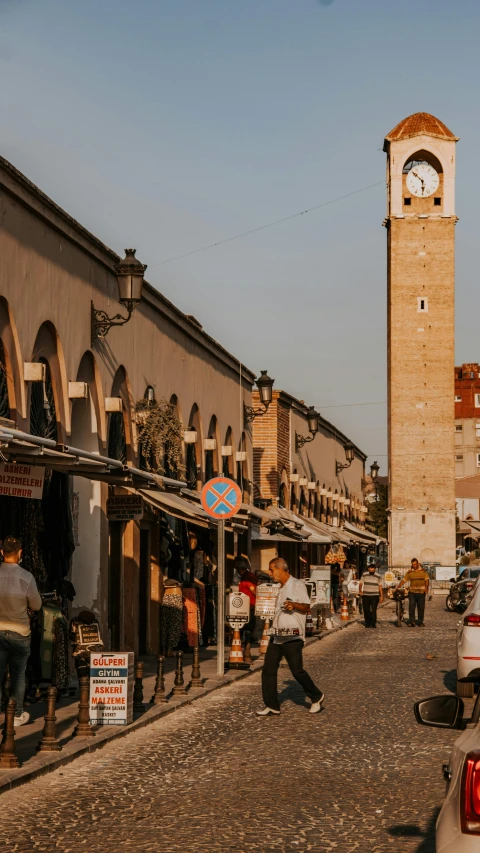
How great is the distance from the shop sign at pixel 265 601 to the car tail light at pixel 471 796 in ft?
65.9

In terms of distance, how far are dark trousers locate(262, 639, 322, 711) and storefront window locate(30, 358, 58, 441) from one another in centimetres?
454

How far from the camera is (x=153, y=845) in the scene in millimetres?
7719

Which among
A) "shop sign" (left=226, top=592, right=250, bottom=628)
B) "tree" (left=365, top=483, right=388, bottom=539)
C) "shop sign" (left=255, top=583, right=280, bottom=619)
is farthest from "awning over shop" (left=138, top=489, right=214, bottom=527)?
"tree" (left=365, top=483, right=388, bottom=539)

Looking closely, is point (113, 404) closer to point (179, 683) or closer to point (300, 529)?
point (179, 683)

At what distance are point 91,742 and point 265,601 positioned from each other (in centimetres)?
1268

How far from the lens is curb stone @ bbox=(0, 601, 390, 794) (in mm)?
10000

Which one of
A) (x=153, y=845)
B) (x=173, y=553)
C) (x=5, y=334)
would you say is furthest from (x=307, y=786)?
(x=173, y=553)

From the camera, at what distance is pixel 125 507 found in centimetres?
1989

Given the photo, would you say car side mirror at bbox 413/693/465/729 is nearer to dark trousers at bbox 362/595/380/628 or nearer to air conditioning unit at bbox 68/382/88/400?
air conditioning unit at bbox 68/382/88/400

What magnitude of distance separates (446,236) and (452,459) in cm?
1356

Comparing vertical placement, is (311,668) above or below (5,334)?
below

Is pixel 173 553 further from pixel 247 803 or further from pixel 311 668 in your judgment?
pixel 247 803

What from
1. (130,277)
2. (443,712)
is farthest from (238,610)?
(443,712)

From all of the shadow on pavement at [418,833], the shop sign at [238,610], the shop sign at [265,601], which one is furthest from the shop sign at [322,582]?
the shadow on pavement at [418,833]
